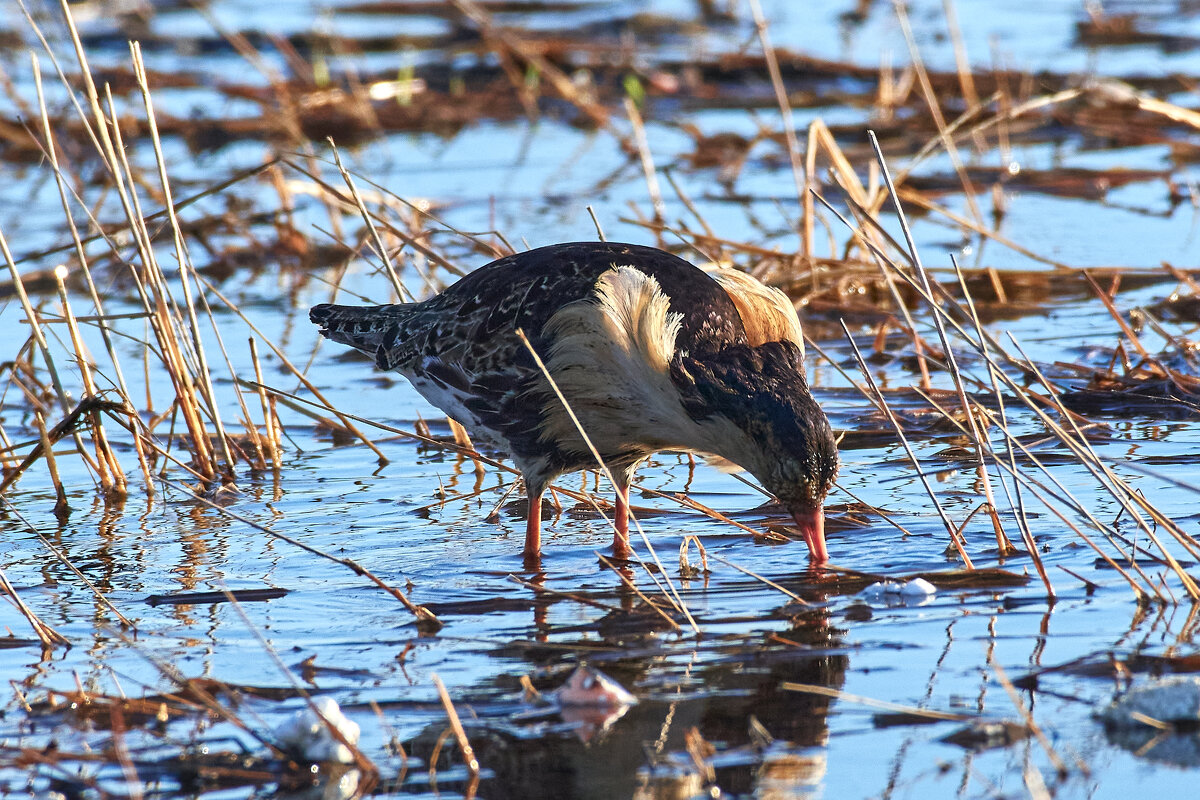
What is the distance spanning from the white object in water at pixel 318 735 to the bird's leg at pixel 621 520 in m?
1.61

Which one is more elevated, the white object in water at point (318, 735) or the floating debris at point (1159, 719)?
the white object in water at point (318, 735)

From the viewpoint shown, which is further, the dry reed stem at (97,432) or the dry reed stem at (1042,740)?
the dry reed stem at (97,432)

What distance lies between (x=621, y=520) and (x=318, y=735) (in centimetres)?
208

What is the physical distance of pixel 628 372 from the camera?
4.99 m

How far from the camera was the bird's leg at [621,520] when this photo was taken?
5047 mm

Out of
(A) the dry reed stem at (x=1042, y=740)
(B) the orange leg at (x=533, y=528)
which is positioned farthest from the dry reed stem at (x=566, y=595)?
(A) the dry reed stem at (x=1042, y=740)

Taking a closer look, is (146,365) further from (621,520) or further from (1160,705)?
(1160,705)

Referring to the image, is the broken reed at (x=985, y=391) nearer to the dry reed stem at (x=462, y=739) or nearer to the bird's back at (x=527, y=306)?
the bird's back at (x=527, y=306)

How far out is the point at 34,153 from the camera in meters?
13.2

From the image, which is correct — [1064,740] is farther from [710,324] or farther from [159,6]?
[159,6]

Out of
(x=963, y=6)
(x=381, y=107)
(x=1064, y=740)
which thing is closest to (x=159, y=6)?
(x=381, y=107)

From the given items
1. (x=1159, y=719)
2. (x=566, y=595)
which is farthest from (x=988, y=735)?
(x=566, y=595)

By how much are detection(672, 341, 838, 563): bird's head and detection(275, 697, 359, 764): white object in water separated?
1717mm

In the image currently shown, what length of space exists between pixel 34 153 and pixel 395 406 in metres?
7.45
